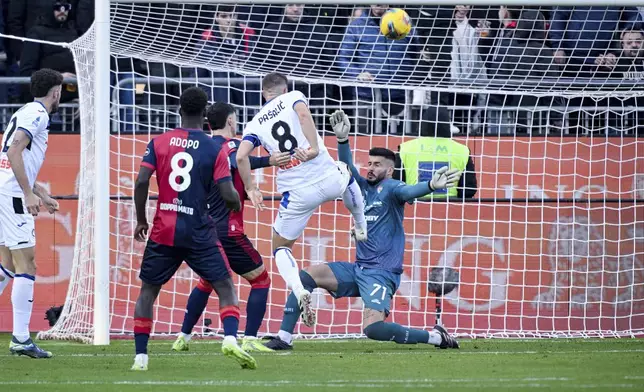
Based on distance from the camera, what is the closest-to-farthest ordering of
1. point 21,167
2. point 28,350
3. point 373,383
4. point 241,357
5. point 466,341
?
point 373,383 < point 241,357 < point 21,167 < point 28,350 < point 466,341

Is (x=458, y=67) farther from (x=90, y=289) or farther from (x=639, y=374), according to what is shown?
(x=639, y=374)

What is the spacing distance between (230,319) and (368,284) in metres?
2.45

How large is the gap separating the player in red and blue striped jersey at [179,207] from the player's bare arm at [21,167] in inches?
63.8

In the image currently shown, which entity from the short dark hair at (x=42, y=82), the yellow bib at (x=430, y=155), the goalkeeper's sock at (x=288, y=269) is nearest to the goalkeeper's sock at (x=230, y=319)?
the goalkeeper's sock at (x=288, y=269)

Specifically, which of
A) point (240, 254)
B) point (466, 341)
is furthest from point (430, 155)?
point (240, 254)

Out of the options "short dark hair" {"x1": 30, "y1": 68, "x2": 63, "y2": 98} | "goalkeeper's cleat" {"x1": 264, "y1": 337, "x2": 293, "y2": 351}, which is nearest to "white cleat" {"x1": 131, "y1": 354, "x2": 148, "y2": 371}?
"goalkeeper's cleat" {"x1": 264, "y1": 337, "x2": 293, "y2": 351}

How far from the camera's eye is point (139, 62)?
1466 centimetres

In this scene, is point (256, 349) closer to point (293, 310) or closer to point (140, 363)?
point (293, 310)

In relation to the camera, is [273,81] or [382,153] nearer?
[273,81]

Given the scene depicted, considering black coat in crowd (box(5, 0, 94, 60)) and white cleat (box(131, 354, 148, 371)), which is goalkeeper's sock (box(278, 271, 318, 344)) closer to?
white cleat (box(131, 354, 148, 371))

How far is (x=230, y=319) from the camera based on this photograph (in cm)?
863

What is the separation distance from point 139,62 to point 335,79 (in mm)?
2736

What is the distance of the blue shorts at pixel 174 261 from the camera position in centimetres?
845

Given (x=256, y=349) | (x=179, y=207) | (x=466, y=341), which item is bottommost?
(x=466, y=341)
